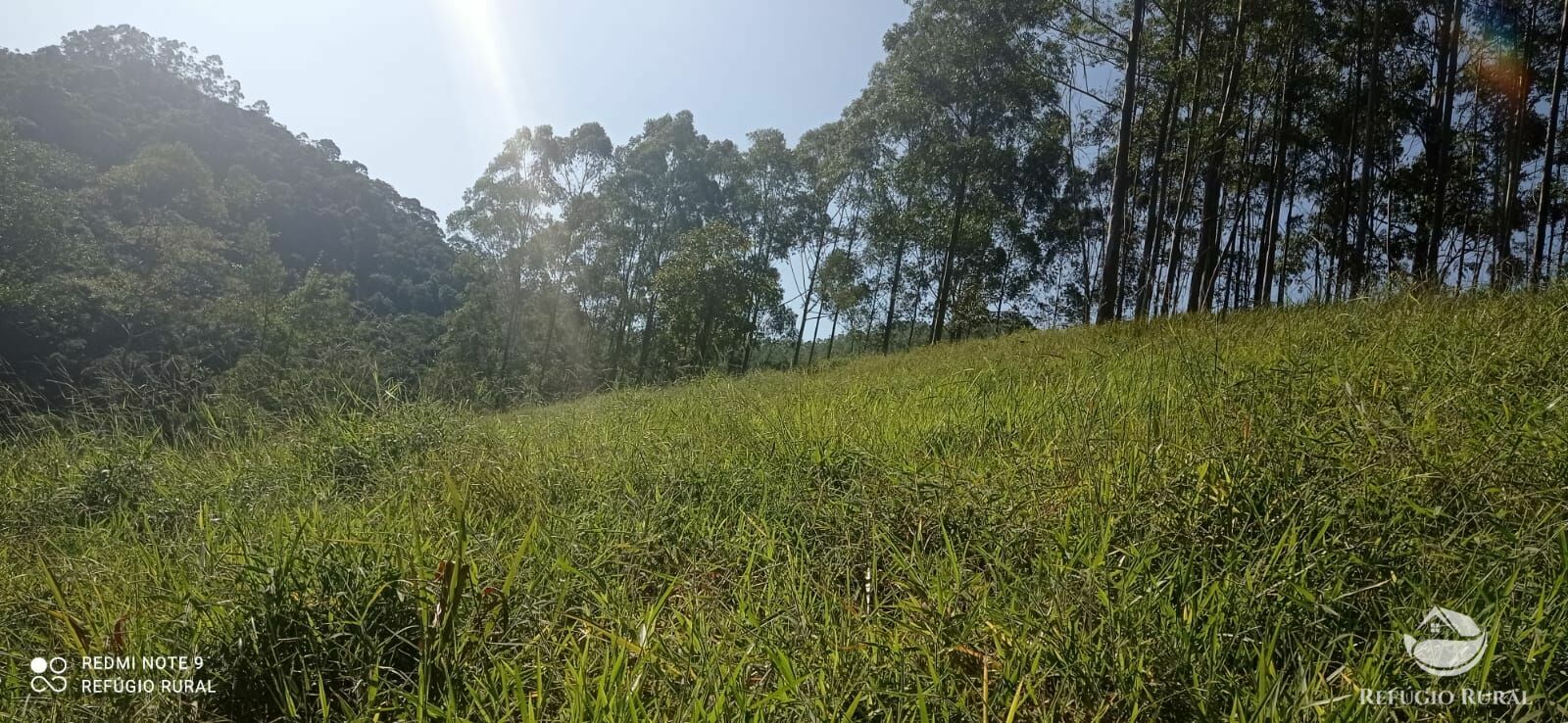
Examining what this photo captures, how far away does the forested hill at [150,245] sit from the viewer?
653 inches

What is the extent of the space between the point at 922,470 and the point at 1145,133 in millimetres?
20784

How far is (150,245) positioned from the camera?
21.1 metres

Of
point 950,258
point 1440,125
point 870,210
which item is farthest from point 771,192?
point 1440,125

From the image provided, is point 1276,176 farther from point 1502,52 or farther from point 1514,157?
point 1502,52

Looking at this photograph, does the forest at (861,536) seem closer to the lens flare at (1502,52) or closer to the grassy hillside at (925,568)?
the grassy hillside at (925,568)

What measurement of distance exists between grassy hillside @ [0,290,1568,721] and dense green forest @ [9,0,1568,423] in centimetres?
242

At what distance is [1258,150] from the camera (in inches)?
802

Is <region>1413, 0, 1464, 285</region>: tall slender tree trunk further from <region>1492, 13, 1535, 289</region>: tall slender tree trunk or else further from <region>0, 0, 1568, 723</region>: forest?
<region>0, 0, 1568, 723</region>: forest

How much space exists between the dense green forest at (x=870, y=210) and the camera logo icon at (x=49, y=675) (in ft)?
9.23

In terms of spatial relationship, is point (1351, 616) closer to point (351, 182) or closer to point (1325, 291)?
point (1325, 291)

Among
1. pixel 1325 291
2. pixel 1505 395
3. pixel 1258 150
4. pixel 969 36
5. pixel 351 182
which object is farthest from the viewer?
pixel 351 182

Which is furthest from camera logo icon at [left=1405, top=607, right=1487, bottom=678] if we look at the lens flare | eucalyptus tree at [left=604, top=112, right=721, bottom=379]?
eucalyptus tree at [left=604, top=112, right=721, bottom=379]

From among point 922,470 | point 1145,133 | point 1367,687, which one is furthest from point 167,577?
point 1145,133

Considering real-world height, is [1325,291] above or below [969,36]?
below
